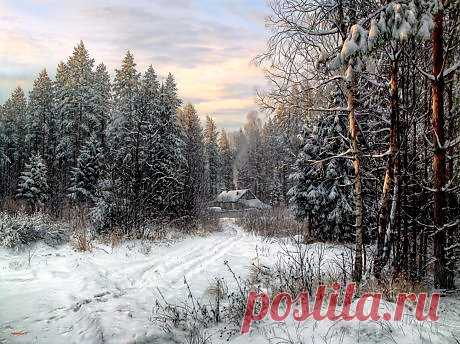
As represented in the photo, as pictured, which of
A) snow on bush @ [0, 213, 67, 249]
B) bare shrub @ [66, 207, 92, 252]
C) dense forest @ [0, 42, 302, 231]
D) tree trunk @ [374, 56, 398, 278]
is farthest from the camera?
dense forest @ [0, 42, 302, 231]

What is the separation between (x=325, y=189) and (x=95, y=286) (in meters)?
13.5

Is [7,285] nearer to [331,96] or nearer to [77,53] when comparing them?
[331,96]

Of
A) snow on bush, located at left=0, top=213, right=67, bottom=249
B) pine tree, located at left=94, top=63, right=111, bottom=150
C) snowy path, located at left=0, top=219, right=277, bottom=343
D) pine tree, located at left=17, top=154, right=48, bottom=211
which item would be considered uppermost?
pine tree, located at left=94, top=63, right=111, bottom=150

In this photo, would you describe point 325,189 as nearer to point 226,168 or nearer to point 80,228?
point 80,228

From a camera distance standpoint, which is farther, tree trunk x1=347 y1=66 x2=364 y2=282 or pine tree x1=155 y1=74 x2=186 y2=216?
pine tree x1=155 y1=74 x2=186 y2=216

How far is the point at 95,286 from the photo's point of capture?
823 centimetres

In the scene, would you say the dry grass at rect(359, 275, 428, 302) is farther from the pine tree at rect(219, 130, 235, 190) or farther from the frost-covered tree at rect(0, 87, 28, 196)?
the pine tree at rect(219, 130, 235, 190)

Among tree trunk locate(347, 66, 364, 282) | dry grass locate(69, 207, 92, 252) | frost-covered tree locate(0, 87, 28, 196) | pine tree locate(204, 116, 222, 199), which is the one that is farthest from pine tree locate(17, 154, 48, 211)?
pine tree locate(204, 116, 222, 199)

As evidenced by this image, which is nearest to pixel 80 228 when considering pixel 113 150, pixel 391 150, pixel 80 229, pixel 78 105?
pixel 80 229

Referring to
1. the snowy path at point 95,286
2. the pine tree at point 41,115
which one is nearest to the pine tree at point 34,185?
the pine tree at point 41,115

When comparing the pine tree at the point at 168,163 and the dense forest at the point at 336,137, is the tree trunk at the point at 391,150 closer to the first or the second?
the dense forest at the point at 336,137

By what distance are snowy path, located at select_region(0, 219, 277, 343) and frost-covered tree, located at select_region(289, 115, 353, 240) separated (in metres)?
5.80

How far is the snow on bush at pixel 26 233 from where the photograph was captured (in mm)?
11578

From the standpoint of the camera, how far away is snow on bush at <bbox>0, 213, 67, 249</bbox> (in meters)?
11.6
